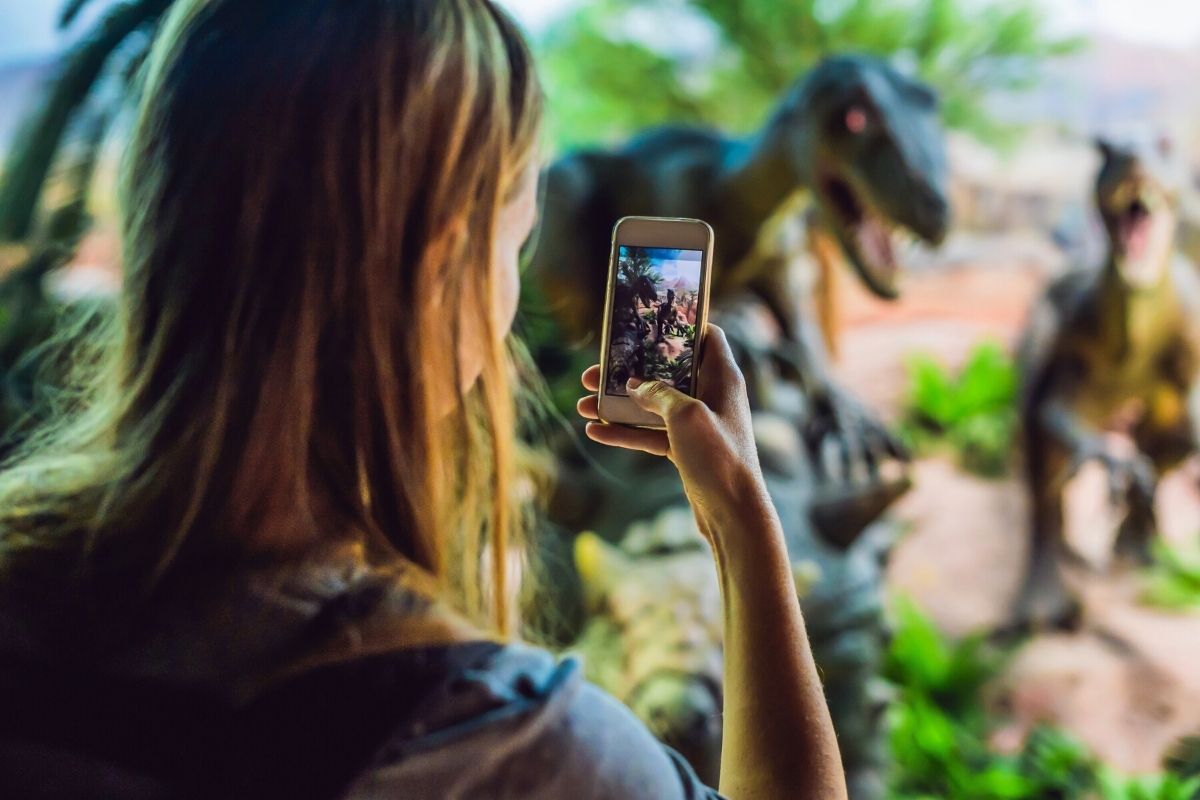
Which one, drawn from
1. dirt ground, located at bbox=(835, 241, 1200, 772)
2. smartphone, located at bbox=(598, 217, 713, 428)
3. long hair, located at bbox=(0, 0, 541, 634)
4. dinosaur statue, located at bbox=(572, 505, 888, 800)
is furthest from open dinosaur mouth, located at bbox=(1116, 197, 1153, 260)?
long hair, located at bbox=(0, 0, 541, 634)

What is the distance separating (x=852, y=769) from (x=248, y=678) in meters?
1.09

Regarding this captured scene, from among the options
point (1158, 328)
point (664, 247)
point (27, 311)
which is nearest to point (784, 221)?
point (1158, 328)

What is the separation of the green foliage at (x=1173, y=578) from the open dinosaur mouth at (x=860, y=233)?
3.13 ft

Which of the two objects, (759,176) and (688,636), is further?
(759,176)

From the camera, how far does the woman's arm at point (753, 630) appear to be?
48cm

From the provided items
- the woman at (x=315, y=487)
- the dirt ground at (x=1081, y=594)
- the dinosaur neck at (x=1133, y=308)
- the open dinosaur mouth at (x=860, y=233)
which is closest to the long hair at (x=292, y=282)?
the woman at (x=315, y=487)

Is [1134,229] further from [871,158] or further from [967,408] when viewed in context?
[967,408]

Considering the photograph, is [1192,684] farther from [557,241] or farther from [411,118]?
[411,118]

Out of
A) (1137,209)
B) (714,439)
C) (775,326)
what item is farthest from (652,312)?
(1137,209)

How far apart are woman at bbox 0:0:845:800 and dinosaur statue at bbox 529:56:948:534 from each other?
40.9 inches

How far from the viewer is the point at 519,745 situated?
0.39 metres

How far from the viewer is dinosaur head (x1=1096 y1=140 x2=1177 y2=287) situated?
1865 mm

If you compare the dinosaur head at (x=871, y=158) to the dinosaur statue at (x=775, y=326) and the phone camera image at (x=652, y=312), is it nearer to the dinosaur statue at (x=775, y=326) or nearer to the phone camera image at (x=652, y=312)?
the dinosaur statue at (x=775, y=326)

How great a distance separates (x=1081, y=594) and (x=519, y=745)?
215cm
